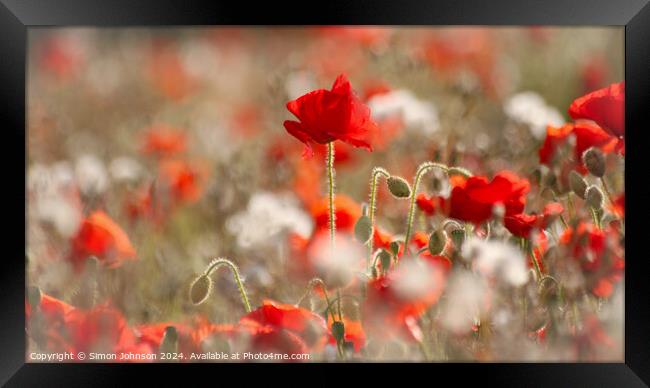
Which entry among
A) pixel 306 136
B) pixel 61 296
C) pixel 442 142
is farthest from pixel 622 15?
pixel 61 296

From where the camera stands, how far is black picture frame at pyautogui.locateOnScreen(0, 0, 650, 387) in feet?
13.0

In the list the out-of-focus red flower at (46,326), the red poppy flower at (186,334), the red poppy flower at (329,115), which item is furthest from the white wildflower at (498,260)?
the out-of-focus red flower at (46,326)

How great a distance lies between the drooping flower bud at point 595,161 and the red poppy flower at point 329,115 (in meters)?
0.49

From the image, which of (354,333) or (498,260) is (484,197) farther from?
(354,333)

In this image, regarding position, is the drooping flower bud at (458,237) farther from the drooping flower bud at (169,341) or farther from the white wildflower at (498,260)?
the drooping flower bud at (169,341)

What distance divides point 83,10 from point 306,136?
1.80 ft

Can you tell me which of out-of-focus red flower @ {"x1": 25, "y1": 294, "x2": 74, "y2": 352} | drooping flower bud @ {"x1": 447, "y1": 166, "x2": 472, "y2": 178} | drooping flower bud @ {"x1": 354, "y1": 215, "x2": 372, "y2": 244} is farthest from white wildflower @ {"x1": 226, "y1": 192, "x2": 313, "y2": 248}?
out-of-focus red flower @ {"x1": 25, "y1": 294, "x2": 74, "y2": 352}

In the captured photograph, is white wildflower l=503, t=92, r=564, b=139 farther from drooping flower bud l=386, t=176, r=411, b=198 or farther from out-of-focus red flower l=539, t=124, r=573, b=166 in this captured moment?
drooping flower bud l=386, t=176, r=411, b=198

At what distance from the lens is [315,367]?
13.0 ft

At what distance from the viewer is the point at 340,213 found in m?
4.04

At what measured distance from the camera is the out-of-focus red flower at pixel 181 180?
4.11 m

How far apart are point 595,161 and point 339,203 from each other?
0.56 meters

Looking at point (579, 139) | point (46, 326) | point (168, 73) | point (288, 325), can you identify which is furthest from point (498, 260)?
point (46, 326)

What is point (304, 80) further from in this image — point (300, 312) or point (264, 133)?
point (300, 312)
